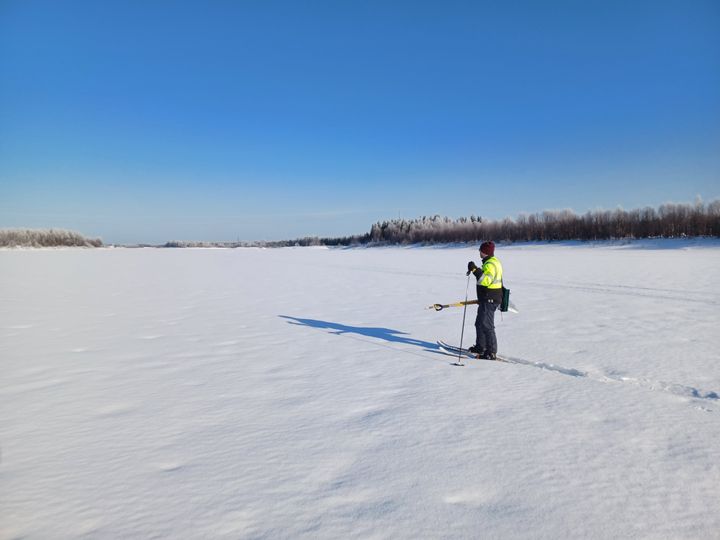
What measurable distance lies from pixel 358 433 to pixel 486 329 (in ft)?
10.3

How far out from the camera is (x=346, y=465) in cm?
297

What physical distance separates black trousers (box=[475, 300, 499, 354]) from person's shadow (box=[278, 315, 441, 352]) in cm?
76

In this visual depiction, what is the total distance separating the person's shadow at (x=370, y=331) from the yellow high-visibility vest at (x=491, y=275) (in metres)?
1.31

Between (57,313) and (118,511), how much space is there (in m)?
9.35

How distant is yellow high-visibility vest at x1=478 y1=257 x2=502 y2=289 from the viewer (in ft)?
19.6

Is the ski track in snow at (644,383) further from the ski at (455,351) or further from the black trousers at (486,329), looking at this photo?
the black trousers at (486,329)

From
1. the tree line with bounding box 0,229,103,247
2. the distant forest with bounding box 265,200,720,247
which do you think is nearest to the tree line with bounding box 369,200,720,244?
the distant forest with bounding box 265,200,720,247

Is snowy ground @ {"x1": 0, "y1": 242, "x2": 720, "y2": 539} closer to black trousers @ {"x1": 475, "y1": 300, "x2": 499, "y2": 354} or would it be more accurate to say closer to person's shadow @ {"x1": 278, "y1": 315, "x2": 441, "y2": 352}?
person's shadow @ {"x1": 278, "y1": 315, "x2": 441, "y2": 352}

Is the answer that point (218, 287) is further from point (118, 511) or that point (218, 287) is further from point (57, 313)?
point (118, 511)

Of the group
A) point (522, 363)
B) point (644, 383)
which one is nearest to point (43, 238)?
point (522, 363)

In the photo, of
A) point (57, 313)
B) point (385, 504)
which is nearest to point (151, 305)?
point (57, 313)

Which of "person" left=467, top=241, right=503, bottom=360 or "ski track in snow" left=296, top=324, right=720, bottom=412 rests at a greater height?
"person" left=467, top=241, right=503, bottom=360

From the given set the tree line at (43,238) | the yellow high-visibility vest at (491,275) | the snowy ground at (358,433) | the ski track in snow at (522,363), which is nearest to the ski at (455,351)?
the ski track in snow at (522,363)

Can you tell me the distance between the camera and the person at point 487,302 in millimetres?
5938
